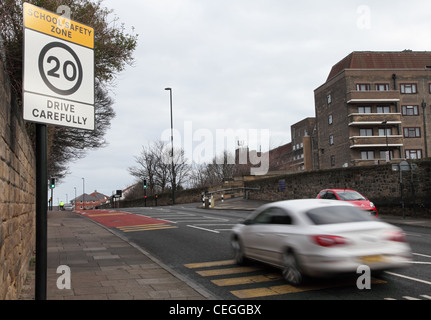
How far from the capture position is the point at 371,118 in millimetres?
52812

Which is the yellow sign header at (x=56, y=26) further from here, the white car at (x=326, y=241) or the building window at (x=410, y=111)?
the building window at (x=410, y=111)

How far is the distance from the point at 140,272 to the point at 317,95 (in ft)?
188

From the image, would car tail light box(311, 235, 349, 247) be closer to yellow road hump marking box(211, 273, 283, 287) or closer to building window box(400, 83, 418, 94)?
yellow road hump marking box(211, 273, 283, 287)

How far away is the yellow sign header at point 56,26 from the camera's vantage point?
3.34m

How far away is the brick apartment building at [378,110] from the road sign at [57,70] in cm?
5143

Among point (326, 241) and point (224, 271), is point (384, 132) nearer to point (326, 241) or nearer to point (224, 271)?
point (224, 271)

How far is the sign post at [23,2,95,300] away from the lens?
10.9 feet

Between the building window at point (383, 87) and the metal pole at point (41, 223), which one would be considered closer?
the metal pole at point (41, 223)

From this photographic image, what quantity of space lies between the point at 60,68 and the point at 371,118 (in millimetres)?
53749

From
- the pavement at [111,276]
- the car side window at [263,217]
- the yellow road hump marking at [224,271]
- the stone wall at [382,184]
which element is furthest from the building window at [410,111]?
the yellow road hump marking at [224,271]

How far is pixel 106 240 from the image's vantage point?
47.3ft

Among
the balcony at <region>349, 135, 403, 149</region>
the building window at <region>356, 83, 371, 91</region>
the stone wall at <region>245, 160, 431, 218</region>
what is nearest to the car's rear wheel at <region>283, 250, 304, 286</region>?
the stone wall at <region>245, 160, 431, 218</region>

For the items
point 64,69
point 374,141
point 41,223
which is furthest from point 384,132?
point 41,223
